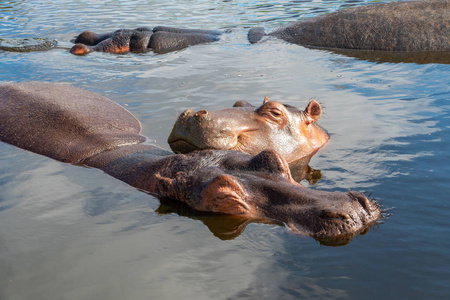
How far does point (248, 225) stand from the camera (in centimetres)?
390

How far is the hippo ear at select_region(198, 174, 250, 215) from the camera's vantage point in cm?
384

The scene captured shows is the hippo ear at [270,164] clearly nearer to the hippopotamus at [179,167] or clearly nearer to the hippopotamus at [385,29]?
the hippopotamus at [179,167]

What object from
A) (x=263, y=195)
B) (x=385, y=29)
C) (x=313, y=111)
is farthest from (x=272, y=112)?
(x=385, y=29)

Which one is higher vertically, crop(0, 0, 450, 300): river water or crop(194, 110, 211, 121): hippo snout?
crop(194, 110, 211, 121): hippo snout

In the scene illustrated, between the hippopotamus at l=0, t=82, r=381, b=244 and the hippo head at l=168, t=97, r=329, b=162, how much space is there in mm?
279

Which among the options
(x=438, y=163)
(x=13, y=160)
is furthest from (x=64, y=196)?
(x=438, y=163)

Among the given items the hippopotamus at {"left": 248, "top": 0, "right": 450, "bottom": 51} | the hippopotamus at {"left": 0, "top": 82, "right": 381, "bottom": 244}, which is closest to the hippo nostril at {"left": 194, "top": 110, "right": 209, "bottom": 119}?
the hippopotamus at {"left": 0, "top": 82, "right": 381, "bottom": 244}

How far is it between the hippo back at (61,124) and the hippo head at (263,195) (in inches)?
50.1

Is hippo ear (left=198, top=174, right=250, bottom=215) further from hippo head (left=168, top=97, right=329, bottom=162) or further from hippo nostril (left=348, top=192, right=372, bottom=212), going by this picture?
hippo head (left=168, top=97, right=329, bottom=162)

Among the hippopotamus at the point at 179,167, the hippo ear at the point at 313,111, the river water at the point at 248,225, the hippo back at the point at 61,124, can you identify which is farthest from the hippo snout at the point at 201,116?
the hippo ear at the point at 313,111

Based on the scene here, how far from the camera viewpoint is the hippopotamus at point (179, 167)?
12.1ft

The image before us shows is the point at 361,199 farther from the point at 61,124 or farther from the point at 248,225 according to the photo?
the point at 61,124

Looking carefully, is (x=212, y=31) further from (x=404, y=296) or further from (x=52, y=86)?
(x=404, y=296)

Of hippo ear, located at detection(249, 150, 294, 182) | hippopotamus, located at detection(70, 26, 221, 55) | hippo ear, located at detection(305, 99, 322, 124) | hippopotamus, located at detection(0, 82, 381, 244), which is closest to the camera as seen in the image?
hippopotamus, located at detection(0, 82, 381, 244)
